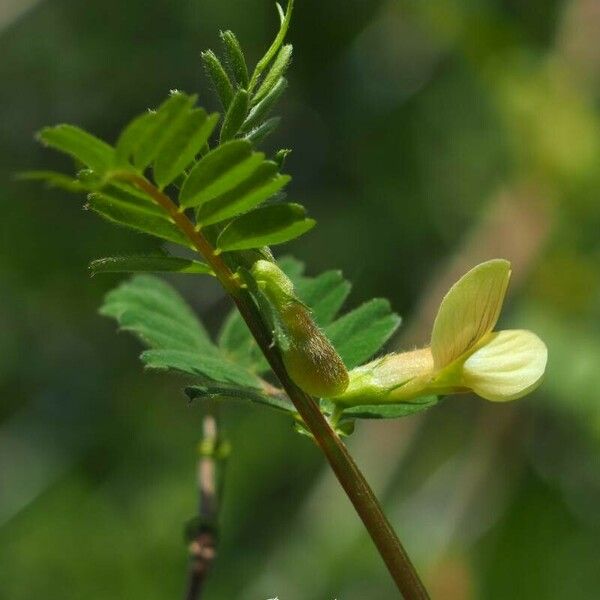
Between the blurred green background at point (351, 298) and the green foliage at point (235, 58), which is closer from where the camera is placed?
the green foliage at point (235, 58)

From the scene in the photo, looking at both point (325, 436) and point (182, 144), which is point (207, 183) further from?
point (325, 436)

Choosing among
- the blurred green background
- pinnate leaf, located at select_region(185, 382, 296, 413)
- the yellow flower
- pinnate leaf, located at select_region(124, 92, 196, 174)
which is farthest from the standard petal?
the blurred green background

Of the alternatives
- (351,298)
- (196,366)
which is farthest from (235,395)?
(351,298)

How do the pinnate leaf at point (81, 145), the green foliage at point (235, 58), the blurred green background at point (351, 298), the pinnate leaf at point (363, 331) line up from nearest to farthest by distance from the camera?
the pinnate leaf at point (81, 145) < the green foliage at point (235, 58) < the pinnate leaf at point (363, 331) < the blurred green background at point (351, 298)

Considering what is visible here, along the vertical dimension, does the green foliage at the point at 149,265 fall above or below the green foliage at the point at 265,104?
below

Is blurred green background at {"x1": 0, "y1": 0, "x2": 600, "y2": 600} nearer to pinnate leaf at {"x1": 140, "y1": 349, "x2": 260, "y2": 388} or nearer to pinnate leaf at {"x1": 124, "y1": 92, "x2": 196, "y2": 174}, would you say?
pinnate leaf at {"x1": 140, "y1": 349, "x2": 260, "y2": 388}

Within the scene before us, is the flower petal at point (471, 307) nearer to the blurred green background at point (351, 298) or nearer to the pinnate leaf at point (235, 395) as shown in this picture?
the pinnate leaf at point (235, 395)

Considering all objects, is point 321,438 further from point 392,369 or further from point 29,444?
point 29,444

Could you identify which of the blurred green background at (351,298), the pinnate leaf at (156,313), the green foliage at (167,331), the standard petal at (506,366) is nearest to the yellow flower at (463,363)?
the standard petal at (506,366)

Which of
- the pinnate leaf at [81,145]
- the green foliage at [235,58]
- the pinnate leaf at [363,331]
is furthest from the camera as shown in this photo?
the pinnate leaf at [363,331]
